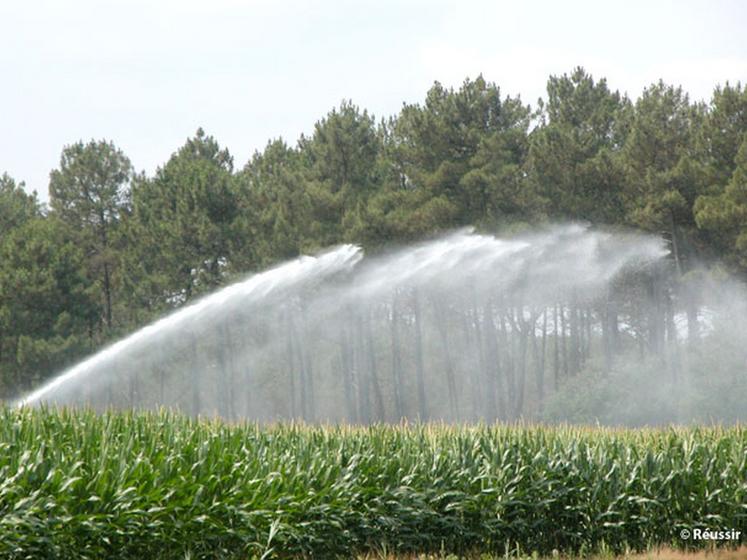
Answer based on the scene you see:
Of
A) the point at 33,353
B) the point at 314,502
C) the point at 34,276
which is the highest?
the point at 34,276

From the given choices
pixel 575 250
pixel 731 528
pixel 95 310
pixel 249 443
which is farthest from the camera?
pixel 95 310

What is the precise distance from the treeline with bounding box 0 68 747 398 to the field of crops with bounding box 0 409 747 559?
2846 cm

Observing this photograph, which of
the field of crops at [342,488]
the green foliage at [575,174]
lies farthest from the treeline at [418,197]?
the field of crops at [342,488]

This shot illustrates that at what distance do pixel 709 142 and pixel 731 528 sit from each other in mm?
33655

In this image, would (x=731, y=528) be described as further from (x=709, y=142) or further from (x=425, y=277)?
(x=425, y=277)

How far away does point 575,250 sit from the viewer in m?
53.0

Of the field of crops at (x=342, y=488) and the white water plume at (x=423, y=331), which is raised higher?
the white water plume at (x=423, y=331)

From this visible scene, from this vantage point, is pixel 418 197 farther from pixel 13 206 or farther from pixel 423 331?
pixel 13 206

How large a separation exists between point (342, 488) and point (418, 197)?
39.7m

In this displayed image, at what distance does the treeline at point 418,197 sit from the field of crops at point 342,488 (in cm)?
2846

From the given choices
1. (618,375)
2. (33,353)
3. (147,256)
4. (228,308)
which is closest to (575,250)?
(618,375)

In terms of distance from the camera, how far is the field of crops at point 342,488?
41.1 ft

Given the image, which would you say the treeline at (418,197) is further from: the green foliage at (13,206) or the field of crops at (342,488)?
the field of crops at (342,488)

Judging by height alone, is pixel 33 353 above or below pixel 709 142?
below
